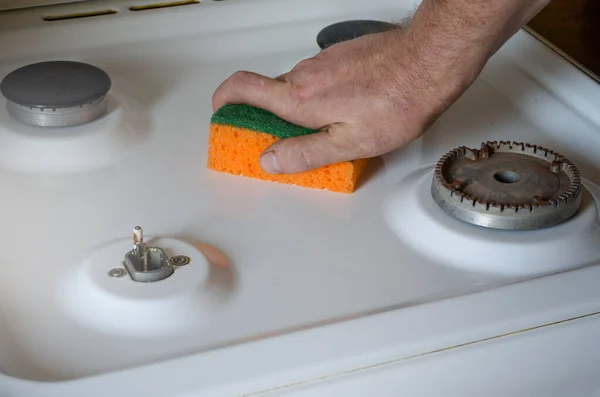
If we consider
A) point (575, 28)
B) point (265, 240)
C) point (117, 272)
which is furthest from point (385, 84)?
point (575, 28)

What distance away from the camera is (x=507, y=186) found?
0.87 metres

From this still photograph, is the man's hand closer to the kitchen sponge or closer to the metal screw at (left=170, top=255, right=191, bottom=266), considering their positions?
the kitchen sponge

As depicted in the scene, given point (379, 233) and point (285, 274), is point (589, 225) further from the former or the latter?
point (285, 274)

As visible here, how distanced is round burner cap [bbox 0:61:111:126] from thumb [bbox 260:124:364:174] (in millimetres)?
244

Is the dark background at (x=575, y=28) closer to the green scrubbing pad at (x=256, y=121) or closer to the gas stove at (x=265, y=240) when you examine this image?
the gas stove at (x=265, y=240)

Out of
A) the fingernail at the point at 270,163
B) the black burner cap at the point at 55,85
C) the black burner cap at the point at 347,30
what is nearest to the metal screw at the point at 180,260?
the fingernail at the point at 270,163

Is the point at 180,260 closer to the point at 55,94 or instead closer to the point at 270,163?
the point at 270,163

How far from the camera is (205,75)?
1.20 meters

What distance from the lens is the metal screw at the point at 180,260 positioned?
30.8 inches

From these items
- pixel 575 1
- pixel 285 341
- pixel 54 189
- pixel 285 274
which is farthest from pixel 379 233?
pixel 575 1

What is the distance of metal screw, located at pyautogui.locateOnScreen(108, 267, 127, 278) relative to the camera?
30.1 inches

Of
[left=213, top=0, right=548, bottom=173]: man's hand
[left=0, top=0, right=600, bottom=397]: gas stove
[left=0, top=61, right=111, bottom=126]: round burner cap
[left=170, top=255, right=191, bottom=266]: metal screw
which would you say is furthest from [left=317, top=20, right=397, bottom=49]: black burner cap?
[left=170, top=255, right=191, bottom=266]: metal screw

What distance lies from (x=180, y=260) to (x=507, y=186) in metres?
0.34

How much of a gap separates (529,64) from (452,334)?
1.89ft
